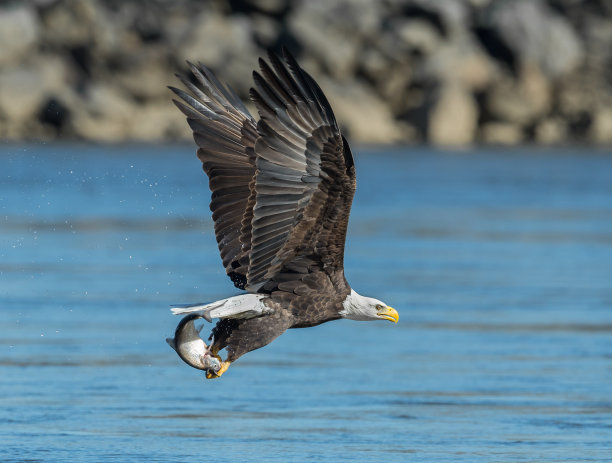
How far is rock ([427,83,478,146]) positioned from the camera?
44750mm

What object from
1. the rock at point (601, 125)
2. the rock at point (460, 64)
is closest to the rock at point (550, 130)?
the rock at point (601, 125)

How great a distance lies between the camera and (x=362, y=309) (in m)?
7.14

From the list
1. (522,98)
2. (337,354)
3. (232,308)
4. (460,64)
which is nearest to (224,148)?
(232,308)

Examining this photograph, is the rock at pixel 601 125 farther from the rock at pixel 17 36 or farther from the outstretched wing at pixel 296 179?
the outstretched wing at pixel 296 179

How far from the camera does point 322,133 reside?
259 inches

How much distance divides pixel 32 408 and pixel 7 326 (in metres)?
2.85

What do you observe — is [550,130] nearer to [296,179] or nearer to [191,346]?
[296,179]

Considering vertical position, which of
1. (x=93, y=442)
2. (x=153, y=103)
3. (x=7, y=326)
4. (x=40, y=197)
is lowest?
(x=93, y=442)

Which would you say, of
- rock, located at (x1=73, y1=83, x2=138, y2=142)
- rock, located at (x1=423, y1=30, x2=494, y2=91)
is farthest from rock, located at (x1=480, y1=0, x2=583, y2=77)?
rock, located at (x1=73, y1=83, x2=138, y2=142)

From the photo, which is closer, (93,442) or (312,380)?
(93,442)

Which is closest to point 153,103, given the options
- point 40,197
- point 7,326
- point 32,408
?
point 40,197

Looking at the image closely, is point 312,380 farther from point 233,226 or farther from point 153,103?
point 153,103

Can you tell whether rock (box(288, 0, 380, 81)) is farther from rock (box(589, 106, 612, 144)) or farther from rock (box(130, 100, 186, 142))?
rock (box(589, 106, 612, 144))

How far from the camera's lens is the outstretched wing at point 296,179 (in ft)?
21.3
